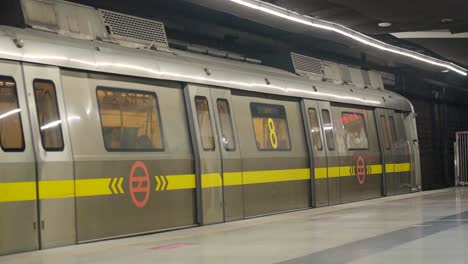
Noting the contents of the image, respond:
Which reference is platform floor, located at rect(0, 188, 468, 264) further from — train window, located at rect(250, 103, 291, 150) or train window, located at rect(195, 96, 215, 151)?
train window, located at rect(250, 103, 291, 150)

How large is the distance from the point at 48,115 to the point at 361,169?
8.17m

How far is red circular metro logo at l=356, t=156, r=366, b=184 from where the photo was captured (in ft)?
43.7

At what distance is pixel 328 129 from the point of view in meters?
12.4

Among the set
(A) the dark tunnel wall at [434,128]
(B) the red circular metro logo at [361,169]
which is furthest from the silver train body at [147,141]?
(A) the dark tunnel wall at [434,128]

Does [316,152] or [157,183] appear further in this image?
[316,152]

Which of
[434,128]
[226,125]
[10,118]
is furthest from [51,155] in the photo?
[434,128]

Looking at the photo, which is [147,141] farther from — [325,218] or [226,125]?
[325,218]

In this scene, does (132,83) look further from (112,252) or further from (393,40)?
(393,40)

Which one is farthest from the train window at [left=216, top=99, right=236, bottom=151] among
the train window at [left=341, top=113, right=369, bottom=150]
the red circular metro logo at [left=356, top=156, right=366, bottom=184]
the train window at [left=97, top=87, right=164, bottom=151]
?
the red circular metro logo at [left=356, top=156, right=366, bottom=184]

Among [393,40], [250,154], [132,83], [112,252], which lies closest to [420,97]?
[393,40]

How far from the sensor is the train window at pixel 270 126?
10.3 m

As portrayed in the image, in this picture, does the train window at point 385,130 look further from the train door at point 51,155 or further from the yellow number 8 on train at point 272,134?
the train door at point 51,155

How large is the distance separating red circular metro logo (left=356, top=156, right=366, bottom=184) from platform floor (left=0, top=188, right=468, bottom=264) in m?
3.31

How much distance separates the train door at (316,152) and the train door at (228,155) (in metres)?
2.37
